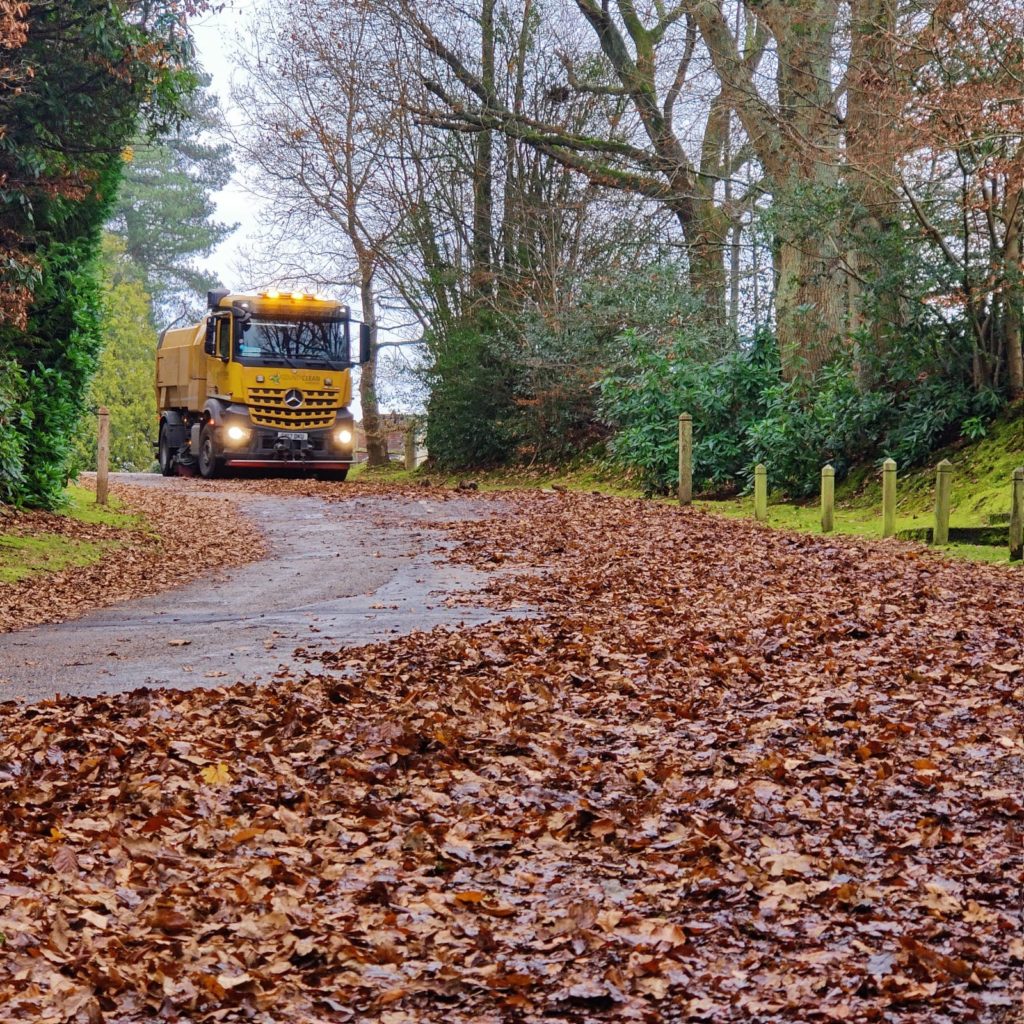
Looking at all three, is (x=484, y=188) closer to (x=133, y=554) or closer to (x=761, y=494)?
(x=761, y=494)

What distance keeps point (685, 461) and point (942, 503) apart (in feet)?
21.7

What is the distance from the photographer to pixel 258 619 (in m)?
11.7

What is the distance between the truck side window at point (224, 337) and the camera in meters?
28.7

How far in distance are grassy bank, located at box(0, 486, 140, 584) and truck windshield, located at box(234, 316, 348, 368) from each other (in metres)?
9.52

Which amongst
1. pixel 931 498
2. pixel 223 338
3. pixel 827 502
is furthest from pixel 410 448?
pixel 827 502

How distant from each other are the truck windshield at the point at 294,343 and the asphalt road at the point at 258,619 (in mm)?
11253

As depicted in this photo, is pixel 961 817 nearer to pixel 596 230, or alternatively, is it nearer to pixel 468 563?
pixel 468 563

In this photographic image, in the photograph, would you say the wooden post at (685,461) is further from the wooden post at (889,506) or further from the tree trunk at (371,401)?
the tree trunk at (371,401)

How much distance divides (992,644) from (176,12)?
468 inches

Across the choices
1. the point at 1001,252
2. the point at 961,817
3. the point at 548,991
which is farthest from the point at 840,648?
the point at 1001,252

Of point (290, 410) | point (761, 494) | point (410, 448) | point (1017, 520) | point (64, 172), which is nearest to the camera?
point (1017, 520)

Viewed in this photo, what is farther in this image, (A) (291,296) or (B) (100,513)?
(A) (291,296)

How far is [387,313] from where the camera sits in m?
39.1

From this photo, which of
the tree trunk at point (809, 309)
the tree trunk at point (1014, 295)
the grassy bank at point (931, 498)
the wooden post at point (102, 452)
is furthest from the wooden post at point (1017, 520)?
the wooden post at point (102, 452)
